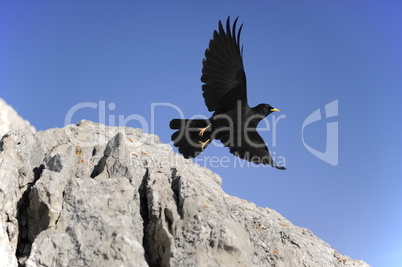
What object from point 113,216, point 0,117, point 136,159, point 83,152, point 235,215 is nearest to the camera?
point 113,216

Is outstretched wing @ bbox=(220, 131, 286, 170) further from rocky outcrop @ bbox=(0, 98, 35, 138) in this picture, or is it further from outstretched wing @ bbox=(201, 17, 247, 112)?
rocky outcrop @ bbox=(0, 98, 35, 138)

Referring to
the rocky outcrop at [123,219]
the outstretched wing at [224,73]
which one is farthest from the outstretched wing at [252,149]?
the rocky outcrop at [123,219]

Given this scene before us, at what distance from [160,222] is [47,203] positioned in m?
1.86

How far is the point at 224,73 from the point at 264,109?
1388 mm

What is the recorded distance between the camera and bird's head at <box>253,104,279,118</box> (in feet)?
36.9

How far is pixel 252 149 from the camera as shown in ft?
38.5

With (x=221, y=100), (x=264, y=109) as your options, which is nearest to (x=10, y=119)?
(x=221, y=100)

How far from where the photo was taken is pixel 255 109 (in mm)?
11211

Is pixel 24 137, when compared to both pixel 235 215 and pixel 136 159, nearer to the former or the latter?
pixel 136 159

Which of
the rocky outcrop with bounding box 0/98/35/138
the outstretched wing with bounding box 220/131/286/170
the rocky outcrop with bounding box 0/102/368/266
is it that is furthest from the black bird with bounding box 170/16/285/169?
the rocky outcrop with bounding box 0/98/35/138

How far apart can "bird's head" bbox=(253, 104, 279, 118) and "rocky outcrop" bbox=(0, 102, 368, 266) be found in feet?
9.40

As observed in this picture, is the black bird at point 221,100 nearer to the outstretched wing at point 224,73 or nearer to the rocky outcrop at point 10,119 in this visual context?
the outstretched wing at point 224,73

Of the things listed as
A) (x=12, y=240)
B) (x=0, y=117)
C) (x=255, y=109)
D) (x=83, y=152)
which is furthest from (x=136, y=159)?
(x=0, y=117)

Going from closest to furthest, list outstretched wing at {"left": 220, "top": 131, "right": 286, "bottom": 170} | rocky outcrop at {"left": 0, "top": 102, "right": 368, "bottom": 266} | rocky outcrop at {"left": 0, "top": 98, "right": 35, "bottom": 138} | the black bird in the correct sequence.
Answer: rocky outcrop at {"left": 0, "top": 102, "right": 368, "bottom": 266}
the black bird
outstretched wing at {"left": 220, "top": 131, "right": 286, "bottom": 170}
rocky outcrop at {"left": 0, "top": 98, "right": 35, "bottom": 138}
